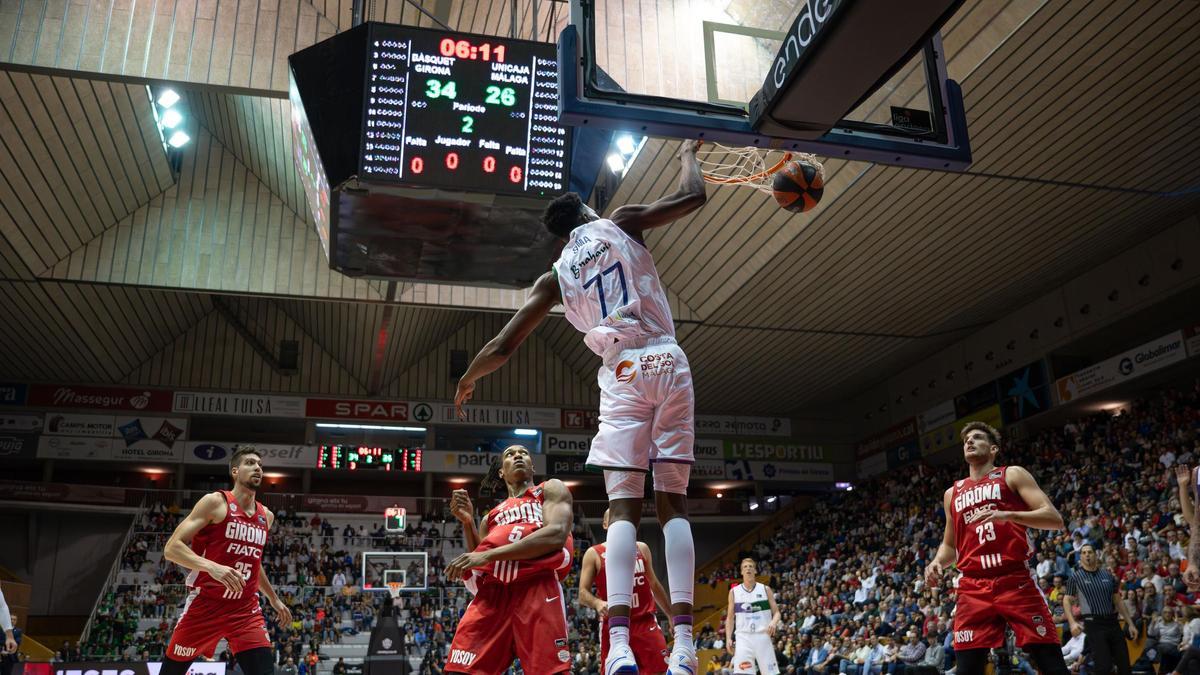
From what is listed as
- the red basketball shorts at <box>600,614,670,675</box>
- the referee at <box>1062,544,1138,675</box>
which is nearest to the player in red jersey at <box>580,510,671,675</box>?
the red basketball shorts at <box>600,614,670,675</box>

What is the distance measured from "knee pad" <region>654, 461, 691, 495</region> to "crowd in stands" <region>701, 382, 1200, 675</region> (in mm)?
7128

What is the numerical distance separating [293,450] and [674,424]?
89.4 ft

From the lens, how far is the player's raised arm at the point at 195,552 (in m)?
5.26

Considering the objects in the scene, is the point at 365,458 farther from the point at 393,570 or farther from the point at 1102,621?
the point at 1102,621

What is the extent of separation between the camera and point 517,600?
15.5 feet

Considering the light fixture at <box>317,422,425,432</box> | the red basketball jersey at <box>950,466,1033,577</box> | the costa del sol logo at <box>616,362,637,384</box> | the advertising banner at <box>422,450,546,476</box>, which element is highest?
the light fixture at <box>317,422,425,432</box>

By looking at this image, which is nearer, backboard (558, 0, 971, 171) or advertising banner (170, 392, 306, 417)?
backboard (558, 0, 971, 171)

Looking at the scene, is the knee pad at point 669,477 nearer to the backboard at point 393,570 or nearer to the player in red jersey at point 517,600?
the player in red jersey at point 517,600

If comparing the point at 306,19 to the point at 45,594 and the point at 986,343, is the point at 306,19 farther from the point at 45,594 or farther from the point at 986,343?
the point at 45,594

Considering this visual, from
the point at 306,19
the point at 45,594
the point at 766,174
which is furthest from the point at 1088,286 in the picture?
the point at 45,594

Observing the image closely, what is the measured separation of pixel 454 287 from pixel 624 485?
56.8ft

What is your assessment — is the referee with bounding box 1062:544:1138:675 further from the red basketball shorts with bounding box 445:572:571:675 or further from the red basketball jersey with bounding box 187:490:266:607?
the red basketball jersey with bounding box 187:490:266:607

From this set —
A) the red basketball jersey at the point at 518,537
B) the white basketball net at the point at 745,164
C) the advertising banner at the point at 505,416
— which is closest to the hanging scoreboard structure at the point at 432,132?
the white basketball net at the point at 745,164

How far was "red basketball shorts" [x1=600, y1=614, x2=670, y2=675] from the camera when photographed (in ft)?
20.5
